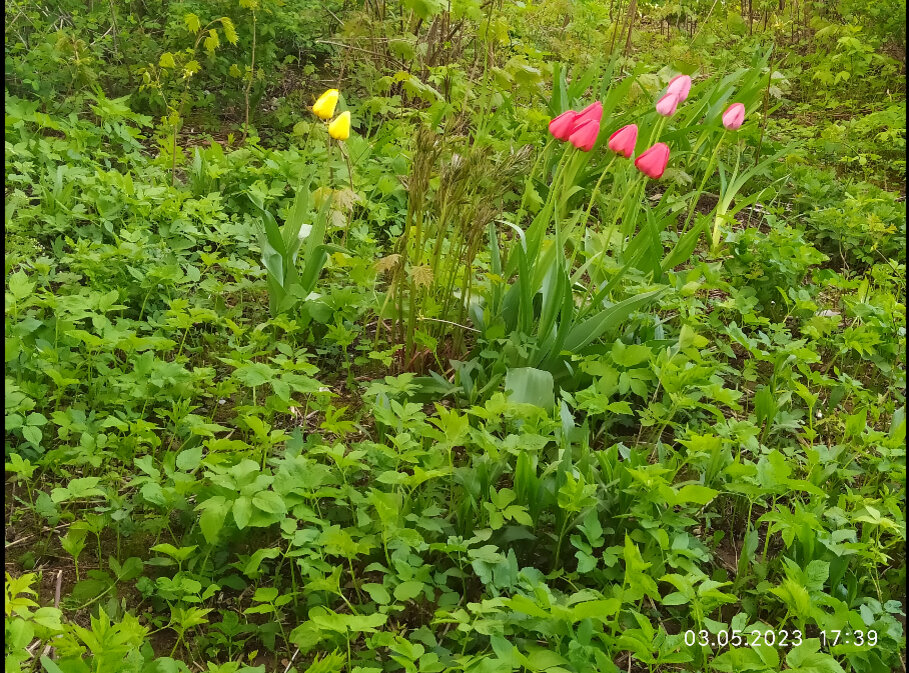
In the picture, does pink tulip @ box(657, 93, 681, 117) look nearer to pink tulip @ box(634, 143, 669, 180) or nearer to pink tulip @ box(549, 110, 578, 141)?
pink tulip @ box(634, 143, 669, 180)

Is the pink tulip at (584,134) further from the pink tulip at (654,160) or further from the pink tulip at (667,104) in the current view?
the pink tulip at (667,104)

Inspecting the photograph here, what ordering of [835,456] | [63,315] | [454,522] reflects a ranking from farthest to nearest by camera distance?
1. [63,315]
2. [835,456]
3. [454,522]

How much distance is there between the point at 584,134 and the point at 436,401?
2.74 feet

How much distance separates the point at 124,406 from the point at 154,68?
2.34m

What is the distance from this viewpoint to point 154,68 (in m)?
3.75

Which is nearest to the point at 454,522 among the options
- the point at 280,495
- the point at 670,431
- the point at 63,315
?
the point at 280,495

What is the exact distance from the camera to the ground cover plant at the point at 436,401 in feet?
4.93

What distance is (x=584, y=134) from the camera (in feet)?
6.93

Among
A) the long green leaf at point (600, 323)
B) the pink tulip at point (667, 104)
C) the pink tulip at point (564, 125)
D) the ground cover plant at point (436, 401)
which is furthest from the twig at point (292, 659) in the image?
the pink tulip at point (667, 104)

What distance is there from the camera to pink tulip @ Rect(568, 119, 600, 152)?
2107mm

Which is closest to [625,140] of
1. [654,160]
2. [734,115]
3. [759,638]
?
[654,160]

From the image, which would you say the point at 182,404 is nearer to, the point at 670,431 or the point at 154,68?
the point at 670,431

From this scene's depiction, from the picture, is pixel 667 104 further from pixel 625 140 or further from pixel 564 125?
pixel 564 125
